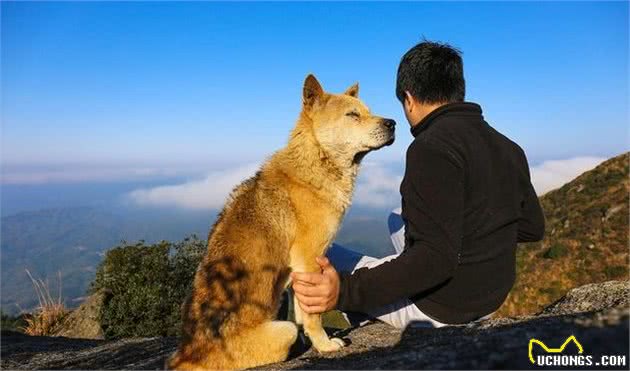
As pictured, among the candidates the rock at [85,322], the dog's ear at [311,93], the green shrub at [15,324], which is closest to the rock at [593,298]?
the dog's ear at [311,93]

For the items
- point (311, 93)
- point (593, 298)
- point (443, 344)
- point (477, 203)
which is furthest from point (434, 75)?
point (593, 298)

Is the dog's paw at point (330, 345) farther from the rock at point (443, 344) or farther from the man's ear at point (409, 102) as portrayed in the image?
the man's ear at point (409, 102)

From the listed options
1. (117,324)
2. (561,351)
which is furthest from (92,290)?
(561,351)

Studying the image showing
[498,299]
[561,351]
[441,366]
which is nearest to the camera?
[561,351]

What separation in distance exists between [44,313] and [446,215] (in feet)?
47.7

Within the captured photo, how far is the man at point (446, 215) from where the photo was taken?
4402mm

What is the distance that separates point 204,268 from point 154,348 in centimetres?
243

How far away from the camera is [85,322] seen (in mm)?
14266

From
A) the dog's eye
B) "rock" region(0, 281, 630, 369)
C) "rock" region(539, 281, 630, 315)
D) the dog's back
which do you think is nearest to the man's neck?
the dog's eye

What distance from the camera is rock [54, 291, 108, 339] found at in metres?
13.9

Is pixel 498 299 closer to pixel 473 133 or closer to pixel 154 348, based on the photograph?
pixel 473 133

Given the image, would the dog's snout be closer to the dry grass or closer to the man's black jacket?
the man's black jacket

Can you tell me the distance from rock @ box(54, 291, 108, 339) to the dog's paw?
10.7 metres

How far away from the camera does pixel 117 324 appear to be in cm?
1437
